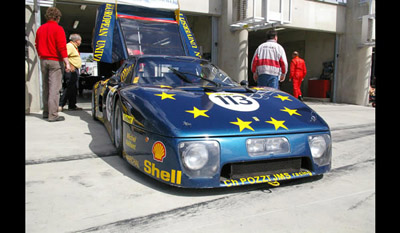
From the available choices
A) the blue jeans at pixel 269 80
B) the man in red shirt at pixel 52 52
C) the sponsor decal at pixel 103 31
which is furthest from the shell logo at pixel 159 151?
the sponsor decal at pixel 103 31

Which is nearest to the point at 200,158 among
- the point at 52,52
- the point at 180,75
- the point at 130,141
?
the point at 130,141

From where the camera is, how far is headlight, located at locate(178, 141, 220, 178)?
2.12 meters

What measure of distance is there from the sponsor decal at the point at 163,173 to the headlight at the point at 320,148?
1037 mm

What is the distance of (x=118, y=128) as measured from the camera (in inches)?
124

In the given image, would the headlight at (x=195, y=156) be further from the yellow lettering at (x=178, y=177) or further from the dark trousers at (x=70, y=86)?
the dark trousers at (x=70, y=86)

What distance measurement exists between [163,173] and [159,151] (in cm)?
16

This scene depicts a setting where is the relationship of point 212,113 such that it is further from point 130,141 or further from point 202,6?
point 202,6

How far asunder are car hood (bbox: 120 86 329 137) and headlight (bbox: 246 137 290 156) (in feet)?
0.19

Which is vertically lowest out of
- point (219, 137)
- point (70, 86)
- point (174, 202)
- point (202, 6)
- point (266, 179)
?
point (174, 202)

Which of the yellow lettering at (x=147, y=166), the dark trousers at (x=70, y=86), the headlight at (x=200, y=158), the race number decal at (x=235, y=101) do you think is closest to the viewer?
the headlight at (x=200, y=158)

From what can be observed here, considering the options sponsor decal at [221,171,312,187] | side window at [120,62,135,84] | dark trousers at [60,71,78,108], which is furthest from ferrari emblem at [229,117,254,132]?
dark trousers at [60,71,78,108]

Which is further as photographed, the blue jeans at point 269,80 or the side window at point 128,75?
the blue jeans at point 269,80

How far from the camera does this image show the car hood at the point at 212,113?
2.23 metres
